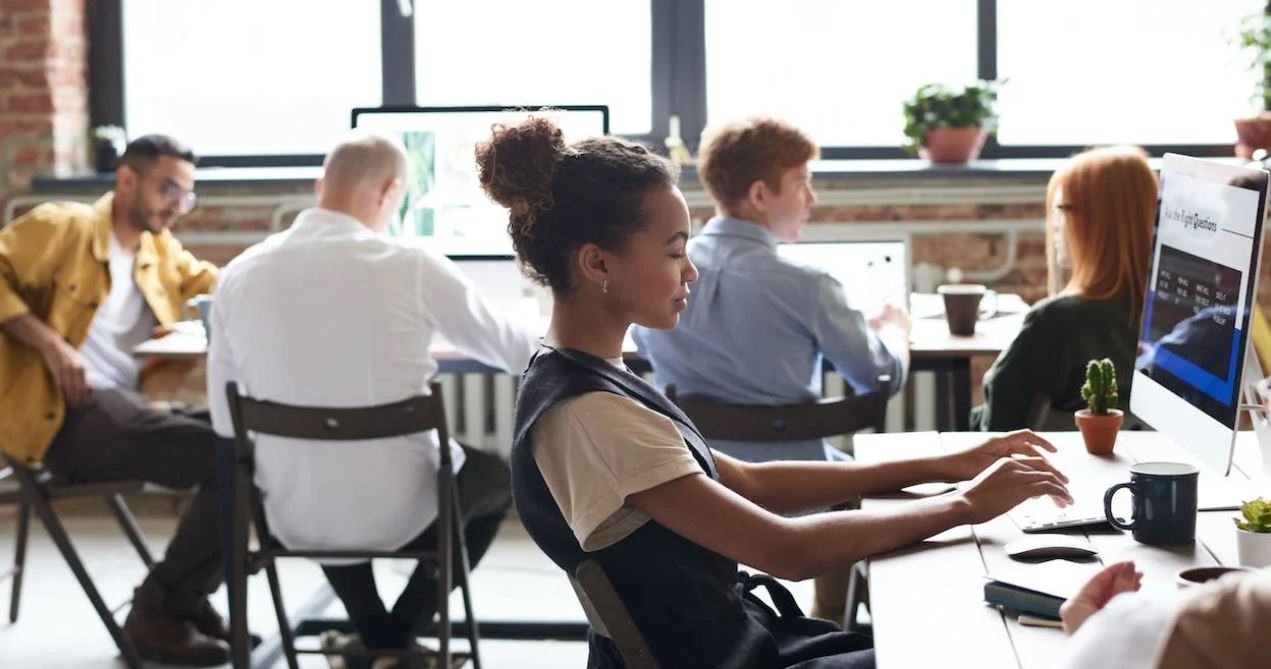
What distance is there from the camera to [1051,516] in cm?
175

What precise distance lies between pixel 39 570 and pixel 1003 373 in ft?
8.28

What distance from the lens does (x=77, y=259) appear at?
359cm

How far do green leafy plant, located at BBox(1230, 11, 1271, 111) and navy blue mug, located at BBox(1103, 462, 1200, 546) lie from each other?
2994 mm

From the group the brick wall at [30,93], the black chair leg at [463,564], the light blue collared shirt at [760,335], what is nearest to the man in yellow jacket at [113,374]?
the black chair leg at [463,564]

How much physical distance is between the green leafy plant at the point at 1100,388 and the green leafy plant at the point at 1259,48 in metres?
2.56

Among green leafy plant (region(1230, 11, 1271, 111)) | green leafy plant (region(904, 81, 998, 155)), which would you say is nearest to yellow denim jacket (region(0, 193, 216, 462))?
green leafy plant (region(904, 81, 998, 155))

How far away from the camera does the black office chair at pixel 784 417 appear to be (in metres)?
2.60

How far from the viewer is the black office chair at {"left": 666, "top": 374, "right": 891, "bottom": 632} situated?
260cm

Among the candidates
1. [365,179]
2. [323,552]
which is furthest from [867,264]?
[323,552]

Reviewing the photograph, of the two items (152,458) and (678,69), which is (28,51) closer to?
(152,458)

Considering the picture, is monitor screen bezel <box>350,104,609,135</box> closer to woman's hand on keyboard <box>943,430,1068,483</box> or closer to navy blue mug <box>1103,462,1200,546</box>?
woman's hand on keyboard <box>943,430,1068,483</box>

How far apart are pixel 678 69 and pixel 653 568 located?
320 cm

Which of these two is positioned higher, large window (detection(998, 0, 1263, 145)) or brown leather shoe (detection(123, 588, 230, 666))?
large window (detection(998, 0, 1263, 145))

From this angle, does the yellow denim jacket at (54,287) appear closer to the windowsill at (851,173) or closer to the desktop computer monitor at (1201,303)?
the windowsill at (851,173)
